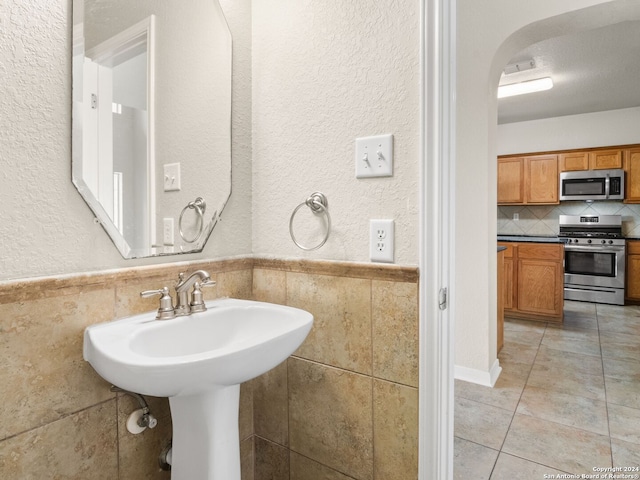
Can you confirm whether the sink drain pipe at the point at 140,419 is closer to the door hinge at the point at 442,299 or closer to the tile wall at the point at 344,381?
the tile wall at the point at 344,381

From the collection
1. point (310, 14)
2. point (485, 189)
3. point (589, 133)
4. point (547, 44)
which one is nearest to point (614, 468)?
point (485, 189)

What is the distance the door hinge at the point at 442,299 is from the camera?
1020 millimetres

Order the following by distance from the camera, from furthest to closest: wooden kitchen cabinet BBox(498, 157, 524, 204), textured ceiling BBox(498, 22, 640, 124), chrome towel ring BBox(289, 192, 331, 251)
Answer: wooden kitchen cabinet BBox(498, 157, 524, 204) → textured ceiling BBox(498, 22, 640, 124) → chrome towel ring BBox(289, 192, 331, 251)

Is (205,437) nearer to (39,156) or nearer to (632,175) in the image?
(39,156)

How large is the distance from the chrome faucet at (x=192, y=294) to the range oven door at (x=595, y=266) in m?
5.23

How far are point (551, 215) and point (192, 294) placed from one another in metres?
5.70

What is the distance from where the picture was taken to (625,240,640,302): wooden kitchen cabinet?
4642mm

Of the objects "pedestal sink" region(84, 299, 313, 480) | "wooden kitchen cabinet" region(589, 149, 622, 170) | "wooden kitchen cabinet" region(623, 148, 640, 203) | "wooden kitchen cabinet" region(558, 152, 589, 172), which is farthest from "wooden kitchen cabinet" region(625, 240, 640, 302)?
"pedestal sink" region(84, 299, 313, 480)

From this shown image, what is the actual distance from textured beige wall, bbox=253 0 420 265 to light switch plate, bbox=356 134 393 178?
0.06 feet

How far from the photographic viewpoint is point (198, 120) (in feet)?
4.09

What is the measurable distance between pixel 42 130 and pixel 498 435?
2.29m

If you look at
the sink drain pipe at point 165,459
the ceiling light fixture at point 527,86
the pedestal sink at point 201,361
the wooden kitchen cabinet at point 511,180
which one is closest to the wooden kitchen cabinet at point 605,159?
the wooden kitchen cabinet at point 511,180

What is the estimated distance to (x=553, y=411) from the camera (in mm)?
2148

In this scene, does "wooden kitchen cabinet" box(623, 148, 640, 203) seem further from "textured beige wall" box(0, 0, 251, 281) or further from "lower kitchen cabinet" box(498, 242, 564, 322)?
"textured beige wall" box(0, 0, 251, 281)
